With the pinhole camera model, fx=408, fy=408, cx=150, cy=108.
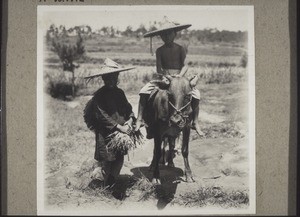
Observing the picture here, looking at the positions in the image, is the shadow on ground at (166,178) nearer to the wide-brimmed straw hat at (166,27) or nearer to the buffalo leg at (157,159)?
the buffalo leg at (157,159)

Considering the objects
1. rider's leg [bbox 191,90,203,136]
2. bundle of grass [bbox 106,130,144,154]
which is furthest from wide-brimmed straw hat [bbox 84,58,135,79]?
rider's leg [bbox 191,90,203,136]

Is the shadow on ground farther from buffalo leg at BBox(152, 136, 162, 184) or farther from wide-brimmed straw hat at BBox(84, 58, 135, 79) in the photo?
wide-brimmed straw hat at BBox(84, 58, 135, 79)

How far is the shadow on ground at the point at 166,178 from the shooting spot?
9.59 ft

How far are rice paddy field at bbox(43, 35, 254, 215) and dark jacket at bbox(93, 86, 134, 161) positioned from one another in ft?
0.16

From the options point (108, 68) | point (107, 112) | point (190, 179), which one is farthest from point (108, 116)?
point (190, 179)

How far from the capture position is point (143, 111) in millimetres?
2939

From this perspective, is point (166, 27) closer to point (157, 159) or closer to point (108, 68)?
point (108, 68)

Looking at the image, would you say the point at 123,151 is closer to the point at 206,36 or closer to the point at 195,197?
the point at 195,197

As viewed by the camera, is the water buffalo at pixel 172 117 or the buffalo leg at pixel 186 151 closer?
the water buffalo at pixel 172 117

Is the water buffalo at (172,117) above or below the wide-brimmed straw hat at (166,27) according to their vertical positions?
below

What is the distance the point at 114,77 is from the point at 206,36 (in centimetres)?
73

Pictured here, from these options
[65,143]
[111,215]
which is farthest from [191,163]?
[65,143]

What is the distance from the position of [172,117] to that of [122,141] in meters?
0.39

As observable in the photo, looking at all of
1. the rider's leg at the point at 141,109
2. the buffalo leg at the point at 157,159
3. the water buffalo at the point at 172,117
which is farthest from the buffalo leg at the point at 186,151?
the rider's leg at the point at 141,109
